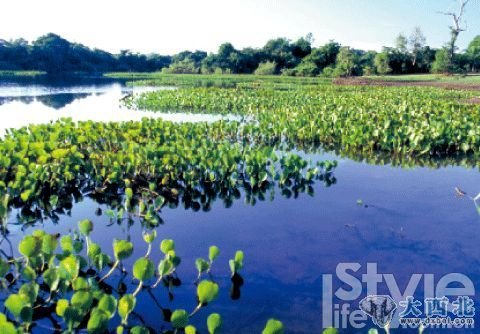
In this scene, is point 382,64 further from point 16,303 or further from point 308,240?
point 16,303

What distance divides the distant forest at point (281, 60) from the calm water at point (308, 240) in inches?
1301

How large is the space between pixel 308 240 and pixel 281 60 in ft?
150

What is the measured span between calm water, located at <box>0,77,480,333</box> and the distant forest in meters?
33.0

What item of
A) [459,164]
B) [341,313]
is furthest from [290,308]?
[459,164]

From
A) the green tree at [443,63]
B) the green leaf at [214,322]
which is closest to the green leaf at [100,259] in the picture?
the green leaf at [214,322]

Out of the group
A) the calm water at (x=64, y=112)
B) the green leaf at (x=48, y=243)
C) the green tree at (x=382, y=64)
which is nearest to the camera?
the green leaf at (x=48, y=243)

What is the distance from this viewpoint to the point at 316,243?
3787 millimetres

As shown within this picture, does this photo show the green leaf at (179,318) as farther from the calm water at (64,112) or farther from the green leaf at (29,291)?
the calm water at (64,112)

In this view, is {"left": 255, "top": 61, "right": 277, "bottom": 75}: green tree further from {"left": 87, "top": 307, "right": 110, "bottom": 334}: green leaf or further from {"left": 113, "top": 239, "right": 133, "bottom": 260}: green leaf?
{"left": 87, "top": 307, "right": 110, "bottom": 334}: green leaf

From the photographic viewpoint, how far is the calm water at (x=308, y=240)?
2.86 metres

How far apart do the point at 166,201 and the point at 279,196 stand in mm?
1339

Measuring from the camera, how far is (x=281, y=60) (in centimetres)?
4750

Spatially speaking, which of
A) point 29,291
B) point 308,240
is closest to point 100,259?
point 29,291

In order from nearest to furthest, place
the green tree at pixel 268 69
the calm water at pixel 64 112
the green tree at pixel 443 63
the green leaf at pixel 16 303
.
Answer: the green leaf at pixel 16 303 < the calm water at pixel 64 112 < the green tree at pixel 443 63 < the green tree at pixel 268 69
